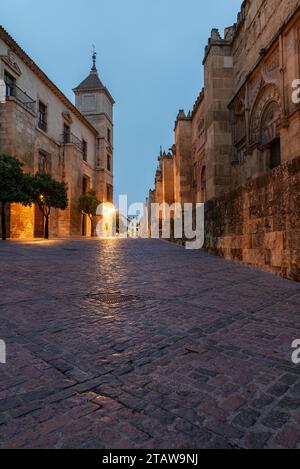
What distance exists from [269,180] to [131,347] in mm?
4722

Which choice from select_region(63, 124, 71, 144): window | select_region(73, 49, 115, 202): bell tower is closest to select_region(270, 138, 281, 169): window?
select_region(63, 124, 71, 144): window

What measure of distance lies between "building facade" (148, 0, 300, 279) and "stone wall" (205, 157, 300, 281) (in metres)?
0.02

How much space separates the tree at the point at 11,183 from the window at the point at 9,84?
7.81 meters

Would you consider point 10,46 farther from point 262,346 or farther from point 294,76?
point 262,346

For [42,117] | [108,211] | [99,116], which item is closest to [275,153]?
[42,117]

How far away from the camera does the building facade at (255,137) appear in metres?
5.48

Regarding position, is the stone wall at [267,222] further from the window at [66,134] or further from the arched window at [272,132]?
the window at [66,134]

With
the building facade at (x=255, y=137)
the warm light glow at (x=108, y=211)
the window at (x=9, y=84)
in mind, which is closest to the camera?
the building facade at (x=255, y=137)

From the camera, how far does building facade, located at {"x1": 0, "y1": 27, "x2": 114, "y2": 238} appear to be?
1988 centimetres

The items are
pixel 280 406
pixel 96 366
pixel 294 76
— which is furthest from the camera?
pixel 294 76

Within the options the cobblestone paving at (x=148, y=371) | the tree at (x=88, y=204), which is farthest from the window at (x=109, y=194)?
the cobblestone paving at (x=148, y=371)

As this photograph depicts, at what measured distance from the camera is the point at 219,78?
46.6 feet

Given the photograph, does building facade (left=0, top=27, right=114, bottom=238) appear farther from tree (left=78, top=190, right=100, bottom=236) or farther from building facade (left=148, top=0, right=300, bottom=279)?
building facade (left=148, top=0, right=300, bottom=279)
